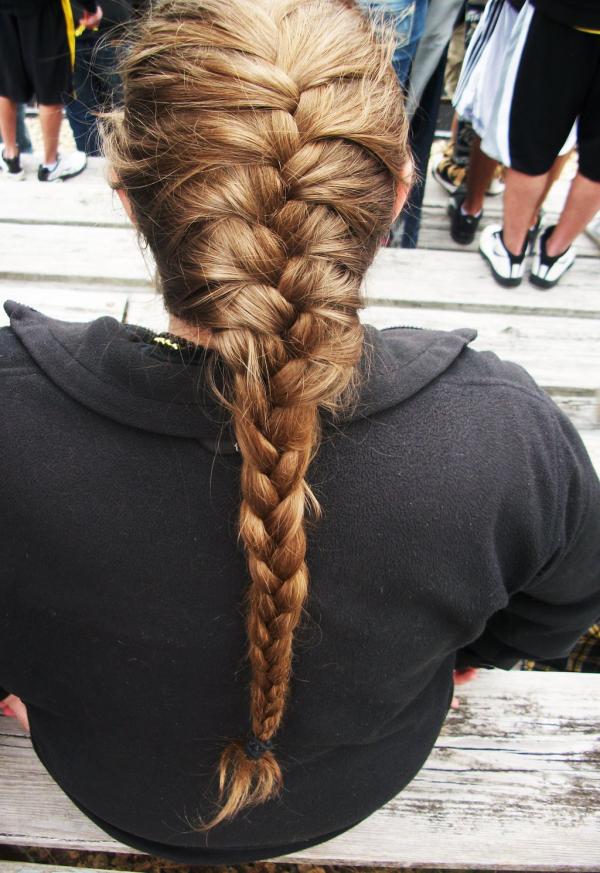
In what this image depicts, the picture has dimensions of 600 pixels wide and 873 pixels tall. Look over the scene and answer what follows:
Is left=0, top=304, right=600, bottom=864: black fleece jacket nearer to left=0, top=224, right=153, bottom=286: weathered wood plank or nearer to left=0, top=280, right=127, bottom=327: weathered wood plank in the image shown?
left=0, top=280, right=127, bottom=327: weathered wood plank

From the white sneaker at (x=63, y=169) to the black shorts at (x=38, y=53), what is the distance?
0.27m

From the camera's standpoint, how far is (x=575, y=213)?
220cm

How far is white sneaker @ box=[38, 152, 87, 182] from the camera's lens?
322cm

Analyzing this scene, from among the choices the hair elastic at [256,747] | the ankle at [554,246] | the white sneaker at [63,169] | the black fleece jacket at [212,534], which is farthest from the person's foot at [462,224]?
the hair elastic at [256,747]

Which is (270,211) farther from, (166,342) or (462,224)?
(462,224)

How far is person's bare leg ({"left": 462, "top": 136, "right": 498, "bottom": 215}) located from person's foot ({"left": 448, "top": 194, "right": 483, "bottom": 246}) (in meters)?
0.02

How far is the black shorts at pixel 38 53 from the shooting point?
2857 mm

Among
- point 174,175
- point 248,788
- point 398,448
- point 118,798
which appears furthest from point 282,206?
point 118,798

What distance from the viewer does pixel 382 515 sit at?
2.28ft

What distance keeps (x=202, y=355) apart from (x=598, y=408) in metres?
1.50

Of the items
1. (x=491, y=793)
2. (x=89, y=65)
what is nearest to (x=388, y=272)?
(x=491, y=793)

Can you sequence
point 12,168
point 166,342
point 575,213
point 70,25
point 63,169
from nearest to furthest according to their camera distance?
point 166,342
point 575,213
point 70,25
point 63,169
point 12,168

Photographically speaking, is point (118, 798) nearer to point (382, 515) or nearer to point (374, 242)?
point (382, 515)

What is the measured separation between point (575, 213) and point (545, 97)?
1.36 feet
